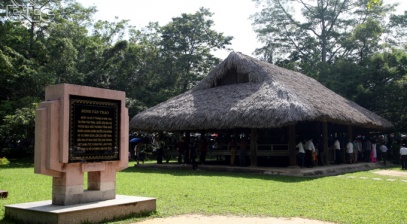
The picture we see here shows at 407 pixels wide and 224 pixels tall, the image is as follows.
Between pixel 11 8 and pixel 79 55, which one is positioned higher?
pixel 11 8

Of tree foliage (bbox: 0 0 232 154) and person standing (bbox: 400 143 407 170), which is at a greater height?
tree foliage (bbox: 0 0 232 154)

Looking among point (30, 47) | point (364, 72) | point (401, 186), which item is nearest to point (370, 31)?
point (364, 72)

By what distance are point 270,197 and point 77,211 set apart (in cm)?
441

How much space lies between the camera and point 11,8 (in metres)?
25.2

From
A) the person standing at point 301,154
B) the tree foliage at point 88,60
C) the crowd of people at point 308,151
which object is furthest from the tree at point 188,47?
the person standing at point 301,154

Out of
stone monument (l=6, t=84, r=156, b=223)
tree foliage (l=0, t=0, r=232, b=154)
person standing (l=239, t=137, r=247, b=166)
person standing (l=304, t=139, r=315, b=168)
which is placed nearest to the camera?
stone monument (l=6, t=84, r=156, b=223)

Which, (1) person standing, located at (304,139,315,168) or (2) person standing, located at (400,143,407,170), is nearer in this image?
(1) person standing, located at (304,139,315,168)

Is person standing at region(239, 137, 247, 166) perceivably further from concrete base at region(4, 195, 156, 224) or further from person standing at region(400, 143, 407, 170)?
concrete base at region(4, 195, 156, 224)

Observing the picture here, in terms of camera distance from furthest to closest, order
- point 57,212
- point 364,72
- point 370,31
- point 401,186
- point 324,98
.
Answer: point 370,31
point 364,72
point 324,98
point 401,186
point 57,212

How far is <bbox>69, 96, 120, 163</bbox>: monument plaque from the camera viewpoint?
6.44 metres

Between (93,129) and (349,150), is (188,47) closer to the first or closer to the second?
(349,150)

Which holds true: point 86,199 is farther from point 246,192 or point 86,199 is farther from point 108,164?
point 246,192

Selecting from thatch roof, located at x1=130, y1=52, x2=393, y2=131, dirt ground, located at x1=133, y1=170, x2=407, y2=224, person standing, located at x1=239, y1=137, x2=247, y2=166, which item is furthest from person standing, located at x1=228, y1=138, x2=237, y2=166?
dirt ground, located at x1=133, y1=170, x2=407, y2=224

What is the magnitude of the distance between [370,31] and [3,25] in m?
23.5
